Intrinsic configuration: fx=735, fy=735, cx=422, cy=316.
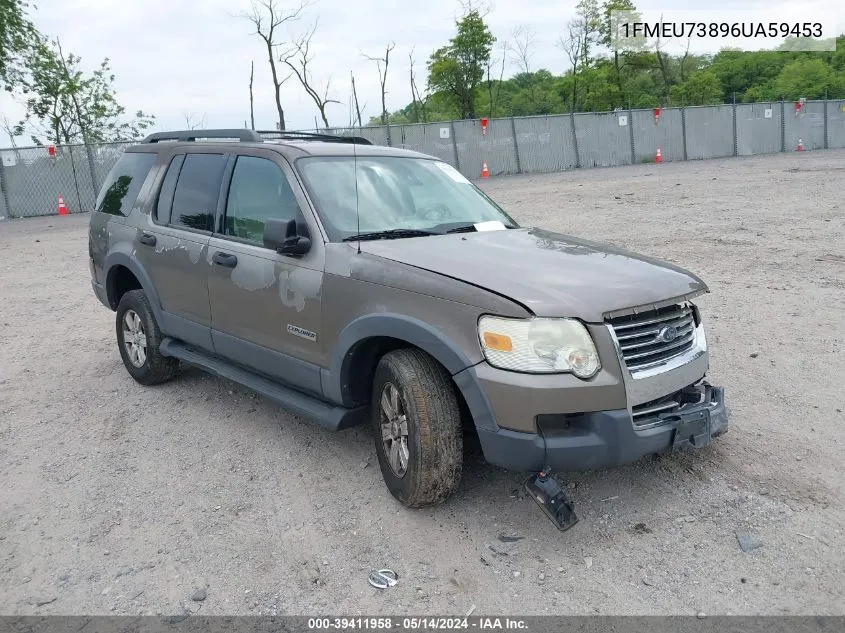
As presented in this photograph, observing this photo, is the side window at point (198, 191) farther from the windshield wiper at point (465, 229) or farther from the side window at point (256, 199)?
the windshield wiper at point (465, 229)

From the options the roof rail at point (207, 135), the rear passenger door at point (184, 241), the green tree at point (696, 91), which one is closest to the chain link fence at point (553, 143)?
the roof rail at point (207, 135)

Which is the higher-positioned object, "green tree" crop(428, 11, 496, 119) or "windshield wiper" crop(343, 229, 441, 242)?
"green tree" crop(428, 11, 496, 119)

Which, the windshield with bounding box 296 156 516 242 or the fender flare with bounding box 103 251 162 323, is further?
the fender flare with bounding box 103 251 162 323

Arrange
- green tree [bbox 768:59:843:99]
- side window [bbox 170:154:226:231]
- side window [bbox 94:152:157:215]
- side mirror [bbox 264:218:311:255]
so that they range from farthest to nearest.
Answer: green tree [bbox 768:59:843:99] < side window [bbox 94:152:157:215] < side window [bbox 170:154:226:231] < side mirror [bbox 264:218:311:255]

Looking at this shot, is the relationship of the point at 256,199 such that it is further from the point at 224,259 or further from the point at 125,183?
the point at 125,183

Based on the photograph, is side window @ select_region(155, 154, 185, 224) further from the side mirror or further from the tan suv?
the side mirror

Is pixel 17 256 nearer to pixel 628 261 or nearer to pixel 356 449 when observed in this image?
pixel 356 449

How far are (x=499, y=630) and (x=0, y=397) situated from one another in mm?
4689

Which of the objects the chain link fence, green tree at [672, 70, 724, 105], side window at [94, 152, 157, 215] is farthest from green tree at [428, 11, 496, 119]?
side window at [94, 152, 157, 215]

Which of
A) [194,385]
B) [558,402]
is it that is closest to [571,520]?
[558,402]

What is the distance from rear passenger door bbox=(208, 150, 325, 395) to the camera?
4.12 metres

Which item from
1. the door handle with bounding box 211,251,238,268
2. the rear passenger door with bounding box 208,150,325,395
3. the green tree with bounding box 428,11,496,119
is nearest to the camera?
the rear passenger door with bounding box 208,150,325,395

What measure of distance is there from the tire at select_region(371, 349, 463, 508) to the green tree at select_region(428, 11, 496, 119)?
51760mm

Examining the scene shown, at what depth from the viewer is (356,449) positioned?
15.0ft
